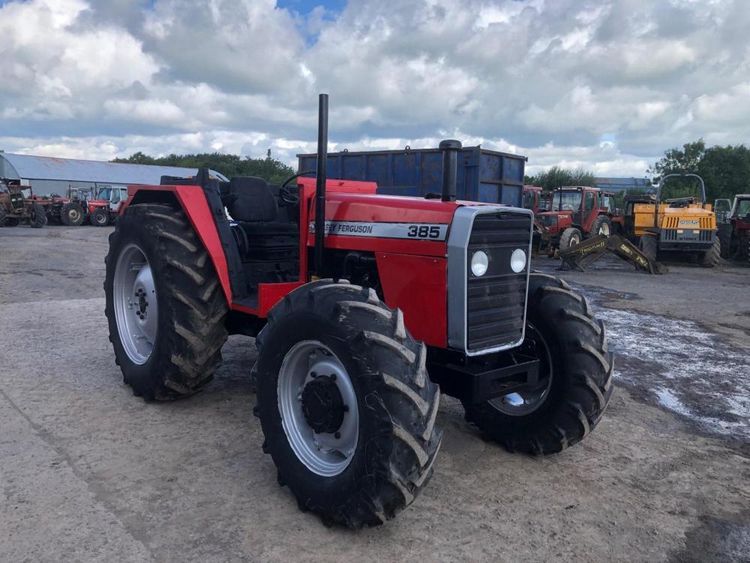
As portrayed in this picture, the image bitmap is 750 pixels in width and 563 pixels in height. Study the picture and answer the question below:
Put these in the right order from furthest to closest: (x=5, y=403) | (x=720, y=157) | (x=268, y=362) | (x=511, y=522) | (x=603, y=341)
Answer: (x=720, y=157) < (x=5, y=403) < (x=603, y=341) < (x=268, y=362) < (x=511, y=522)

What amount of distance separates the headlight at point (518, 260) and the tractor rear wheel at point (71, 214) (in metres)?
→ 30.6

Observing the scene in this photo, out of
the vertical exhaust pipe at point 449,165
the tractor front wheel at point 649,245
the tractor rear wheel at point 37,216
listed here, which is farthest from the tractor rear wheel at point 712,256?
the tractor rear wheel at point 37,216

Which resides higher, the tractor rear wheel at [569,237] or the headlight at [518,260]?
the headlight at [518,260]

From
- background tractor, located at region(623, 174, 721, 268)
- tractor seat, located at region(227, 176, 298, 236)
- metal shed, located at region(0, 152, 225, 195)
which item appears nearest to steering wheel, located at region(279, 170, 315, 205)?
tractor seat, located at region(227, 176, 298, 236)

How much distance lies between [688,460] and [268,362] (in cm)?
281

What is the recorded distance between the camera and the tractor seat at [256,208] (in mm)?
5023

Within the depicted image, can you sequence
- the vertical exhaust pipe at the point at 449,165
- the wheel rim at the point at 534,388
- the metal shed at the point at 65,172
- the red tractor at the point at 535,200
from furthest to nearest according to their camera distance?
the metal shed at the point at 65,172, the red tractor at the point at 535,200, the wheel rim at the point at 534,388, the vertical exhaust pipe at the point at 449,165

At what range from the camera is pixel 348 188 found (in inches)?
186

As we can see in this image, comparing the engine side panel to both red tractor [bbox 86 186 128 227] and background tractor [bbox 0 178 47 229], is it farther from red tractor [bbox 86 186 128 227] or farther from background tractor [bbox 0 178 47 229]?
red tractor [bbox 86 186 128 227]

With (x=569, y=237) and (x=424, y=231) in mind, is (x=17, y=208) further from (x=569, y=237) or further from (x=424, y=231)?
Answer: (x=424, y=231)

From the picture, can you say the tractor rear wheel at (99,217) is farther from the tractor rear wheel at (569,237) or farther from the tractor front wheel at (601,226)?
the tractor front wheel at (601,226)

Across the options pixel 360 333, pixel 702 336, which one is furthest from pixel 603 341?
pixel 702 336

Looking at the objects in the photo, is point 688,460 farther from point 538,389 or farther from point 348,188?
point 348,188

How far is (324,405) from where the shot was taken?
10.5ft
